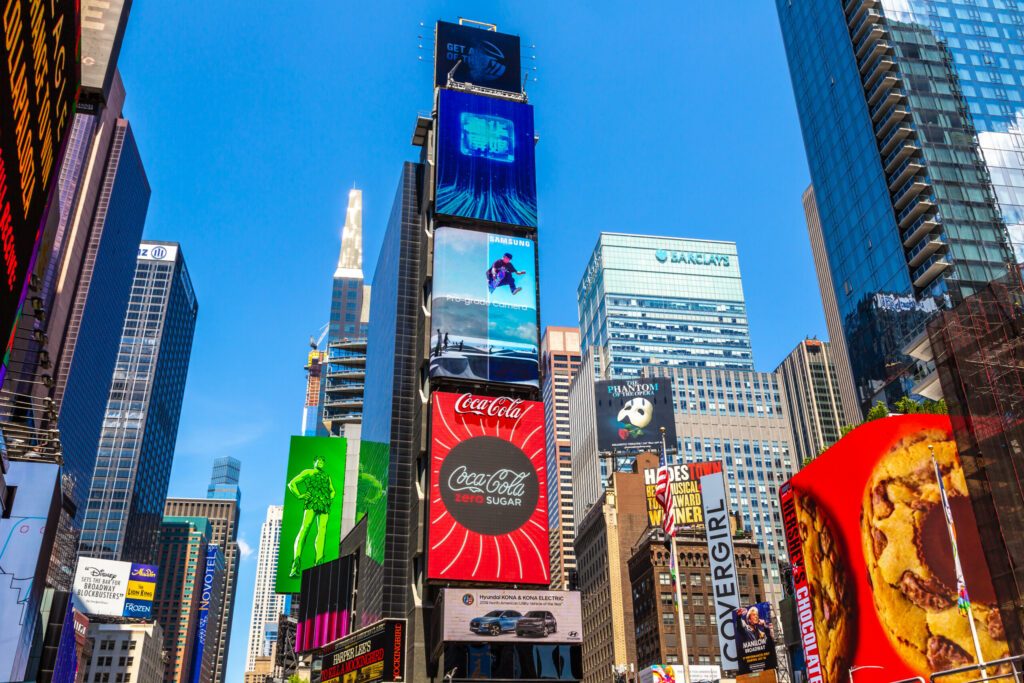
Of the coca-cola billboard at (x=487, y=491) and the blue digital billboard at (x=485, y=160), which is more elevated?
the blue digital billboard at (x=485, y=160)

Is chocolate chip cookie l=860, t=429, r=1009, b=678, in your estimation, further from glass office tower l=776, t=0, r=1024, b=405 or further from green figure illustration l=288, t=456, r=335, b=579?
green figure illustration l=288, t=456, r=335, b=579

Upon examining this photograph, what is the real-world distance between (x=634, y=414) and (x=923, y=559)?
11167 cm

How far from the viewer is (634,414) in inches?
6240

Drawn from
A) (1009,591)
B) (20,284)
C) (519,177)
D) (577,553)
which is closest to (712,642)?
(577,553)

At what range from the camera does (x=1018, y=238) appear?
302 ft

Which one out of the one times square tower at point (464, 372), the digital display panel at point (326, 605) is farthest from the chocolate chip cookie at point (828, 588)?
the digital display panel at point (326, 605)

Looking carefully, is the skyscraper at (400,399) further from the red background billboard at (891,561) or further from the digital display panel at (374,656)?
the red background billboard at (891,561)

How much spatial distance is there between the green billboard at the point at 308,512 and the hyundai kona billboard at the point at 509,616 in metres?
42.7

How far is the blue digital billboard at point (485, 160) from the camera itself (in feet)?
280

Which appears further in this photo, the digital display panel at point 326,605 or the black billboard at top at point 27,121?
the digital display panel at point 326,605

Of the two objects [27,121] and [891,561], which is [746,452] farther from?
[27,121]

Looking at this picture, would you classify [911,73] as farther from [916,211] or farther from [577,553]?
[577,553]

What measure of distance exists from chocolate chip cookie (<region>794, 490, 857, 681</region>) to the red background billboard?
0.20ft

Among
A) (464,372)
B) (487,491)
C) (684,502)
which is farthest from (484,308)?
(684,502)
